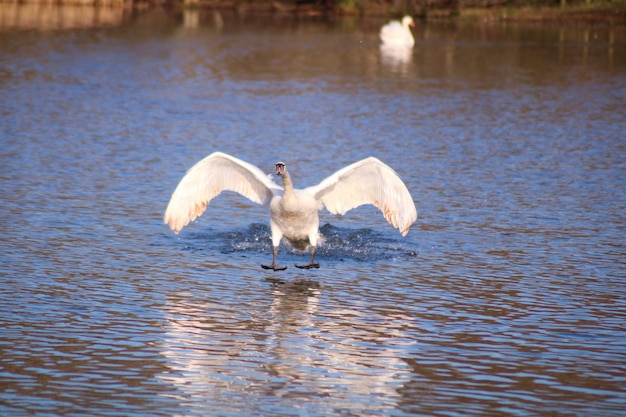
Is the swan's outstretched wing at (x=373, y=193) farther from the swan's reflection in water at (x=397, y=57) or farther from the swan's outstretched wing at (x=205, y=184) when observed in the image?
the swan's reflection in water at (x=397, y=57)

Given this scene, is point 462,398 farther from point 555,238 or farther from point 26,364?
point 555,238

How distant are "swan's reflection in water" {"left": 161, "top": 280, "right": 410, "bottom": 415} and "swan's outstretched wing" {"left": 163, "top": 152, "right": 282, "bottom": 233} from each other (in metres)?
1.71

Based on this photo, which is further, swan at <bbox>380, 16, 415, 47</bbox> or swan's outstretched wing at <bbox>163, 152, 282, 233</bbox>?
swan at <bbox>380, 16, 415, 47</bbox>

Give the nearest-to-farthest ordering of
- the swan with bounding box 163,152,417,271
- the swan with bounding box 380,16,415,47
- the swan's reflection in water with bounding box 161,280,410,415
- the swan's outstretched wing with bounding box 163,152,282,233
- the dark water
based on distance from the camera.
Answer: the swan's reflection in water with bounding box 161,280,410,415 < the dark water < the swan with bounding box 163,152,417,271 < the swan's outstretched wing with bounding box 163,152,282,233 < the swan with bounding box 380,16,415,47

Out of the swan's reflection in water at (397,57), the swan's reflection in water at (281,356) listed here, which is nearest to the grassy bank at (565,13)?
the swan's reflection in water at (397,57)

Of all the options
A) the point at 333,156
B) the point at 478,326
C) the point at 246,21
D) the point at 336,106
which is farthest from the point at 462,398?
the point at 246,21

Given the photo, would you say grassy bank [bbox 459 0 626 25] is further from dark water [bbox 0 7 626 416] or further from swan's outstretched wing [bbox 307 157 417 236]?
swan's outstretched wing [bbox 307 157 417 236]

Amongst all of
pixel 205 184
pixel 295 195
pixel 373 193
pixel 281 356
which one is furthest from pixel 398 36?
pixel 281 356

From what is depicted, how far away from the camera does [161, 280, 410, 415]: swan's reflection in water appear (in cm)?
740

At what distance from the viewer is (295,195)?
11227 millimetres

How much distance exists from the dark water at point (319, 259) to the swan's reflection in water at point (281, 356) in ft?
0.08

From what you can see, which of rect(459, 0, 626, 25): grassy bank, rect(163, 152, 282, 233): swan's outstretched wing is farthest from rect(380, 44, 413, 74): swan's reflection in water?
rect(163, 152, 282, 233): swan's outstretched wing

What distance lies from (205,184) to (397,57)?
24.5 m

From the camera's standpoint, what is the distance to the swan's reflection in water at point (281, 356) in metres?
7.40
